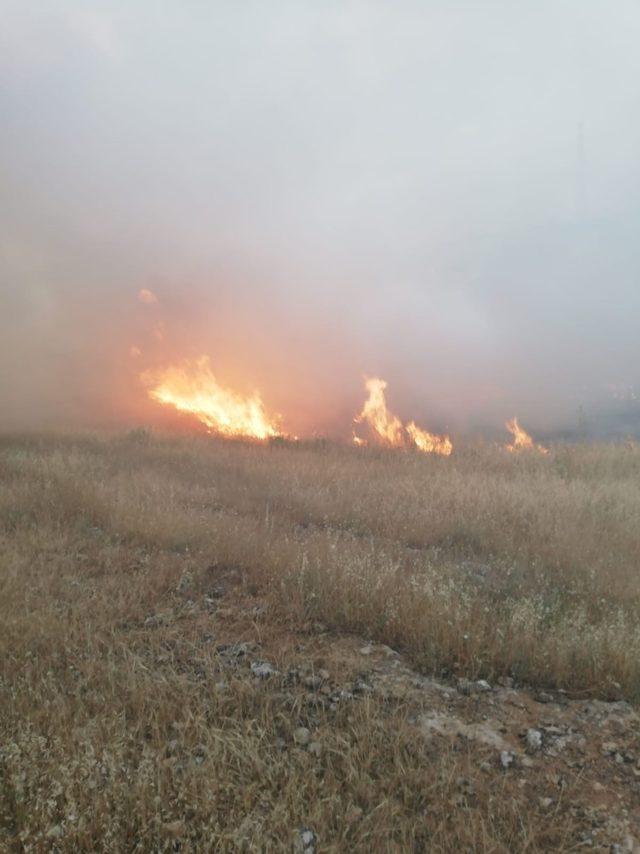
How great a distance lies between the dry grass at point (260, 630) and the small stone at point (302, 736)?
0.08 m

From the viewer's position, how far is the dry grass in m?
2.57

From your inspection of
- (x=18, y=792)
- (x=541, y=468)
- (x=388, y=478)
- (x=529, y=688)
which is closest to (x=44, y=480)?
(x=388, y=478)

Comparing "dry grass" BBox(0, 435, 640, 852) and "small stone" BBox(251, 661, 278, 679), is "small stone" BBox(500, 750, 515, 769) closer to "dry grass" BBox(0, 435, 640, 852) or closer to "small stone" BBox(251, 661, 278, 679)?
"dry grass" BBox(0, 435, 640, 852)

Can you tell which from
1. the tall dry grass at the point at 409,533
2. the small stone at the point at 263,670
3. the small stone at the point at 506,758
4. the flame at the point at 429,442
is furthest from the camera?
the flame at the point at 429,442

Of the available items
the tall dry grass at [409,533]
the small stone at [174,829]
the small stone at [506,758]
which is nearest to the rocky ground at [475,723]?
the small stone at [506,758]

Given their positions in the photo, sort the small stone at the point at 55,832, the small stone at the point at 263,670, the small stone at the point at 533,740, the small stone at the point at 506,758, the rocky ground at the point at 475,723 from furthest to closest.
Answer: the small stone at the point at 263,670
the small stone at the point at 533,740
the small stone at the point at 506,758
the rocky ground at the point at 475,723
the small stone at the point at 55,832

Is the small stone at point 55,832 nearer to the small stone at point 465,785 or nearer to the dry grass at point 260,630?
the dry grass at point 260,630

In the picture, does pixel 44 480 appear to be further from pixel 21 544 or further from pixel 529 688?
pixel 529 688

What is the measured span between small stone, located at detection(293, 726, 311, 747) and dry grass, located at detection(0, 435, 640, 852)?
8 cm

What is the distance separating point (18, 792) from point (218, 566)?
3117 millimetres

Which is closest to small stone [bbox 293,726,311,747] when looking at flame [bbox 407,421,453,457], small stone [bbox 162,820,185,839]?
small stone [bbox 162,820,185,839]

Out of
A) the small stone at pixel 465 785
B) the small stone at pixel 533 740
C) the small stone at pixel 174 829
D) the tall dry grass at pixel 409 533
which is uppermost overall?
the tall dry grass at pixel 409 533

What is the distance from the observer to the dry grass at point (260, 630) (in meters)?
2.57

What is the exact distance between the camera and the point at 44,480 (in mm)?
8250
